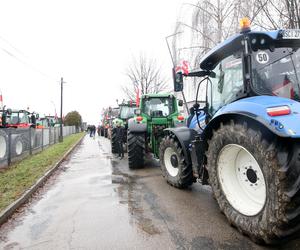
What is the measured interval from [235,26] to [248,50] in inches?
368

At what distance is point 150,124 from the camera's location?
10.1 metres

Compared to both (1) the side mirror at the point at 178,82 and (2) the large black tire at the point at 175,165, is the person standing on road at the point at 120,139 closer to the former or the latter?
(2) the large black tire at the point at 175,165

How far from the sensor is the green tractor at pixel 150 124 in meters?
9.60

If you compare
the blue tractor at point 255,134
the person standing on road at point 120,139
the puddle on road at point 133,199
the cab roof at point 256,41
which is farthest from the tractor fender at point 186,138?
the person standing on road at point 120,139

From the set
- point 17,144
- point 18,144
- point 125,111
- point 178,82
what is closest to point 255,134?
point 178,82

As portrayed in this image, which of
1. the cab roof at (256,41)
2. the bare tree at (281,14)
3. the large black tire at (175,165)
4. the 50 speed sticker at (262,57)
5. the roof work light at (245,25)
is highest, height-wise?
the bare tree at (281,14)

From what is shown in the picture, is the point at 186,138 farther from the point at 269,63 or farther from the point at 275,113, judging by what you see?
the point at 275,113

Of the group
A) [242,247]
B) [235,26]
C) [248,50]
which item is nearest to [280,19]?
[235,26]

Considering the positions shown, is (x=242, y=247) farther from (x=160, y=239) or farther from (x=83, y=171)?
(x=83, y=171)

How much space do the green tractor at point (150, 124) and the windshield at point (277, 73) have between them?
5.56m

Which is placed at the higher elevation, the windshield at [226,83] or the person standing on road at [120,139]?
the windshield at [226,83]

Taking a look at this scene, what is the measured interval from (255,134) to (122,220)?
2.50 metres

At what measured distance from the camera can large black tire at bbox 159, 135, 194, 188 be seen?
620 cm

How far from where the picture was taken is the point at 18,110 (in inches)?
786
